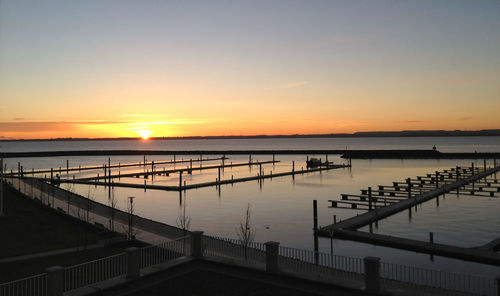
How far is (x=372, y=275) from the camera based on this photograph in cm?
1698

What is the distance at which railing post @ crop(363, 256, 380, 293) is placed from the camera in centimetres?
1689

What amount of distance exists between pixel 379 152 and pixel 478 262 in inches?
6712

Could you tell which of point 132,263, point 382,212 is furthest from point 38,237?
point 382,212

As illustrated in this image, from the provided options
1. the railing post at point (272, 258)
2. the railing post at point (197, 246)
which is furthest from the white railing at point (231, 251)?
the railing post at point (272, 258)

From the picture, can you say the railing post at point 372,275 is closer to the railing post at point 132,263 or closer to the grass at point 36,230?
the railing post at point 132,263

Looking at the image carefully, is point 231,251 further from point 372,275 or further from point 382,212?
point 382,212

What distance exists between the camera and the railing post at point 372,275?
665 inches

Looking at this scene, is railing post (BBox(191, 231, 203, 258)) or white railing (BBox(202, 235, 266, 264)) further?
white railing (BBox(202, 235, 266, 264))

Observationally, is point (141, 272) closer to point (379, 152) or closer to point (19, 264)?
point (19, 264)

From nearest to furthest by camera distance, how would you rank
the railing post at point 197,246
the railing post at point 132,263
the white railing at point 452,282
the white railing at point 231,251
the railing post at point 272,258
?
the railing post at point 132,263 < the railing post at point 272,258 < the white railing at point 452,282 < the railing post at point 197,246 < the white railing at point 231,251

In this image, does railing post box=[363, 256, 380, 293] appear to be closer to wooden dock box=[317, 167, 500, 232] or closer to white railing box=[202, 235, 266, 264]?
white railing box=[202, 235, 266, 264]

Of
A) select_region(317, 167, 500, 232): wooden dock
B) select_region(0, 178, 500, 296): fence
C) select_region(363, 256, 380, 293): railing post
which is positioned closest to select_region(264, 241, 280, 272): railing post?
select_region(0, 178, 500, 296): fence

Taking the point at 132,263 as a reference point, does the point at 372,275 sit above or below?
below

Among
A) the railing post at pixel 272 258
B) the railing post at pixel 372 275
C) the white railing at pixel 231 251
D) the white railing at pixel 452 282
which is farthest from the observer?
the white railing at pixel 231 251
